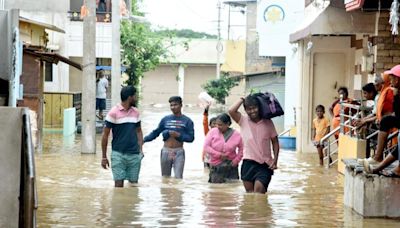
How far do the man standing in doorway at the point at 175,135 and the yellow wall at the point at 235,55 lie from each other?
136 ft

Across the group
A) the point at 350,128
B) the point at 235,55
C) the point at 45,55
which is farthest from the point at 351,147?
the point at 235,55

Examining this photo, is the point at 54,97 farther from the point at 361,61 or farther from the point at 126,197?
the point at 126,197

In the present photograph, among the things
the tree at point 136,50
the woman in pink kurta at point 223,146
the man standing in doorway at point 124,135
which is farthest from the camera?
the tree at point 136,50

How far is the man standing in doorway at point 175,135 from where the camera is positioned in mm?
14430

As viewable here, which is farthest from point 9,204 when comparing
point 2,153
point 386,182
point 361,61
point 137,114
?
point 361,61

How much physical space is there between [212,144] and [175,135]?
0.69m

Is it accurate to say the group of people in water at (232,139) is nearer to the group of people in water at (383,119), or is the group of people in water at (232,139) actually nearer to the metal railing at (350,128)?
the group of people in water at (383,119)

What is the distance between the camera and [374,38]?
18.4 metres

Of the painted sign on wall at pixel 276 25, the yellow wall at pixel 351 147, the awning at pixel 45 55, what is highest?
the painted sign on wall at pixel 276 25

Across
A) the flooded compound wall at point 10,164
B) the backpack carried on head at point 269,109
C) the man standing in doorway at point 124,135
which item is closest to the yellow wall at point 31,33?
the man standing in doorway at point 124,135

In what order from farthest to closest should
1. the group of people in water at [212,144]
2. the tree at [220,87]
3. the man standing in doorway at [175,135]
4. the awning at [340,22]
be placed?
the tree at [220,87] → the awning at [340,22] → the man standing in doorway at [175,135] → the group of people in water at [212,144]

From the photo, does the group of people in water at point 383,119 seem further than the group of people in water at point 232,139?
No

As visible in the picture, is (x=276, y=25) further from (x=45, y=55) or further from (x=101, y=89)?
(x=45, y=55)

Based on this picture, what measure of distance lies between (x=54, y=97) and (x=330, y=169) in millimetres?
13656
